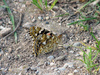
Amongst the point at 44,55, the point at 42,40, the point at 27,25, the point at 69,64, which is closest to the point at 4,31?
the point at 27,25

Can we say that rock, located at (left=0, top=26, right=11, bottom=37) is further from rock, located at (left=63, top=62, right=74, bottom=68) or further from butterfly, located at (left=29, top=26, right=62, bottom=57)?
rock, located at (left=63, top=62, right=74, bottom=68)

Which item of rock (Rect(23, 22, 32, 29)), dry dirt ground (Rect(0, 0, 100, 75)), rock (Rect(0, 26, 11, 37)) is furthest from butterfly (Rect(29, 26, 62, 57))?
rock (Rect(0, 26, 11, 37))

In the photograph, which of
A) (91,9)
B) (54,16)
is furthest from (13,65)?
(91,9)

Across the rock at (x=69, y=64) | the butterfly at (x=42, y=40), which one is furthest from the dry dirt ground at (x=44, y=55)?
the butterfly at (x=42, y=40)

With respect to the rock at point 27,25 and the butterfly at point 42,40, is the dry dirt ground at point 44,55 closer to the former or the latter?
the rock at point 27,25

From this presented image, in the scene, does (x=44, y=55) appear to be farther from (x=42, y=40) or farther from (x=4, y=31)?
(x=4, y=31)
